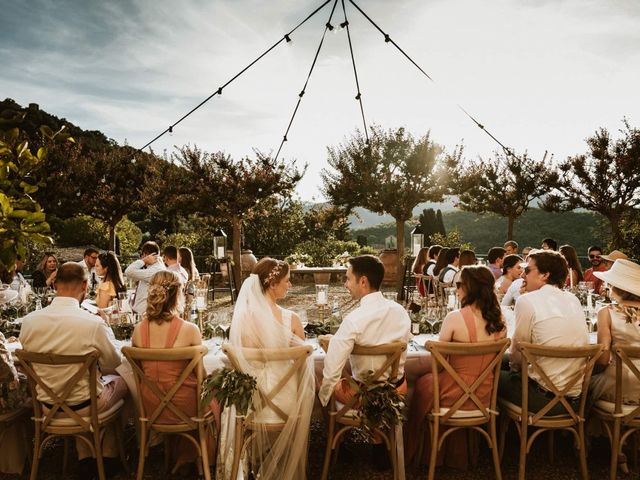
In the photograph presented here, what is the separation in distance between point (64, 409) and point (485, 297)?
2998 mm

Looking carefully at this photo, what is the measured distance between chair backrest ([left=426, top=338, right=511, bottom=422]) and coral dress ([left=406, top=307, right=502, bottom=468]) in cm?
3

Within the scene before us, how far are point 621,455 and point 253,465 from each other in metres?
2.76

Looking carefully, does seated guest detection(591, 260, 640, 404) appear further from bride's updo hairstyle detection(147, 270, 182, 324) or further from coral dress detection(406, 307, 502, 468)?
bride's updo hairstyle detection(147, 270, 182, 324)

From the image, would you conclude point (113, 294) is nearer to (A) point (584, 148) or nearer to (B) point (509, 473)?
(B) point (509, 473)

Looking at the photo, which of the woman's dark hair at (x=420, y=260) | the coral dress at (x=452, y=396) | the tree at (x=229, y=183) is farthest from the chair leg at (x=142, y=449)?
the tree at (x=229, y=183)

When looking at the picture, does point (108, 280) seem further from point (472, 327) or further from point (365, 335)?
point (472, 327)

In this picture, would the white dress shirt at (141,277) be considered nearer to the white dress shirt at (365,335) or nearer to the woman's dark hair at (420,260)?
the white dress shirt at (365,335)

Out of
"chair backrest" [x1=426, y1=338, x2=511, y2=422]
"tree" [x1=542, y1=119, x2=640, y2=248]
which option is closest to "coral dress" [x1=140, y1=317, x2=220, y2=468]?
"chair backrest" [x1=426, y1=338, x2=511, y2=422]

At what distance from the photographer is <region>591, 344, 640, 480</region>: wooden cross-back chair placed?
3246mm

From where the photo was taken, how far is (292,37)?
4738mm

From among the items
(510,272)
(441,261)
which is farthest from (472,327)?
(441,261)

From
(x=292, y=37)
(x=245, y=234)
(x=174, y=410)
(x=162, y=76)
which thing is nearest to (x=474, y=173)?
(x=245, y=234)

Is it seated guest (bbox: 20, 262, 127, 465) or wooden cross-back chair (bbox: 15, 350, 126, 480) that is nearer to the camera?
wooden cross-back chair (bbox: 15, 350, 126, 480)

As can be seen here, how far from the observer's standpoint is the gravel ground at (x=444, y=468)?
3.68 metres
